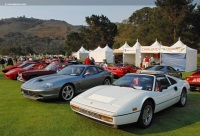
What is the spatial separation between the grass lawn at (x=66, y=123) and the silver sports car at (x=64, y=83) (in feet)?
1.20

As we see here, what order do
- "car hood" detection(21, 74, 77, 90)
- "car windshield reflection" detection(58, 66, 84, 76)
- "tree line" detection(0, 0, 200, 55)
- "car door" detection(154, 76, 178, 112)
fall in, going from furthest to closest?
"tree line" detection(0, 0, 200, 55)
"car windshield reflection" detection(58, 66, 84, 76)
"car hood" detection(21, 74, 77, 90)
"car door" detection(154, 76, 178, 112)

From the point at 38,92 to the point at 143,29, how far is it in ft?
221

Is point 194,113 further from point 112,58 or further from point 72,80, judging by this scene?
point 112,58

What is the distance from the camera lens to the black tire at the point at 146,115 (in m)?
5.01

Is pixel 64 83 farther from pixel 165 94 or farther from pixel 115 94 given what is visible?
pixel 165 94

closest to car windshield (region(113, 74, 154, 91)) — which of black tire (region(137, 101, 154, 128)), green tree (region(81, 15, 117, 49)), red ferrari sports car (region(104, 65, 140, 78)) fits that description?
black tire (region(137, 101, 154, 128))

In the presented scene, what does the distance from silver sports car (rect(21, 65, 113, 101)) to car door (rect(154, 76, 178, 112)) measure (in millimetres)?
3124

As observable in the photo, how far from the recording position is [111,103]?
480cm

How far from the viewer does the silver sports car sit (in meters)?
7.20

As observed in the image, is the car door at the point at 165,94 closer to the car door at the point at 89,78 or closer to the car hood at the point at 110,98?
the car hood at the point at 110,98

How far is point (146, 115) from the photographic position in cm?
525

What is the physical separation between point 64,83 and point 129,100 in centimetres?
329

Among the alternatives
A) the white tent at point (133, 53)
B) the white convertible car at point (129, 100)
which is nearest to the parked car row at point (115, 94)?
the white convertible car at point (129, 100)

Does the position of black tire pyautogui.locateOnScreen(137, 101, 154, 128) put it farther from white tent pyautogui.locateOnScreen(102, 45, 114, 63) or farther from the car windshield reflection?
white tent pyautogui.locateOnScreen(102, 45, 114, 63)
